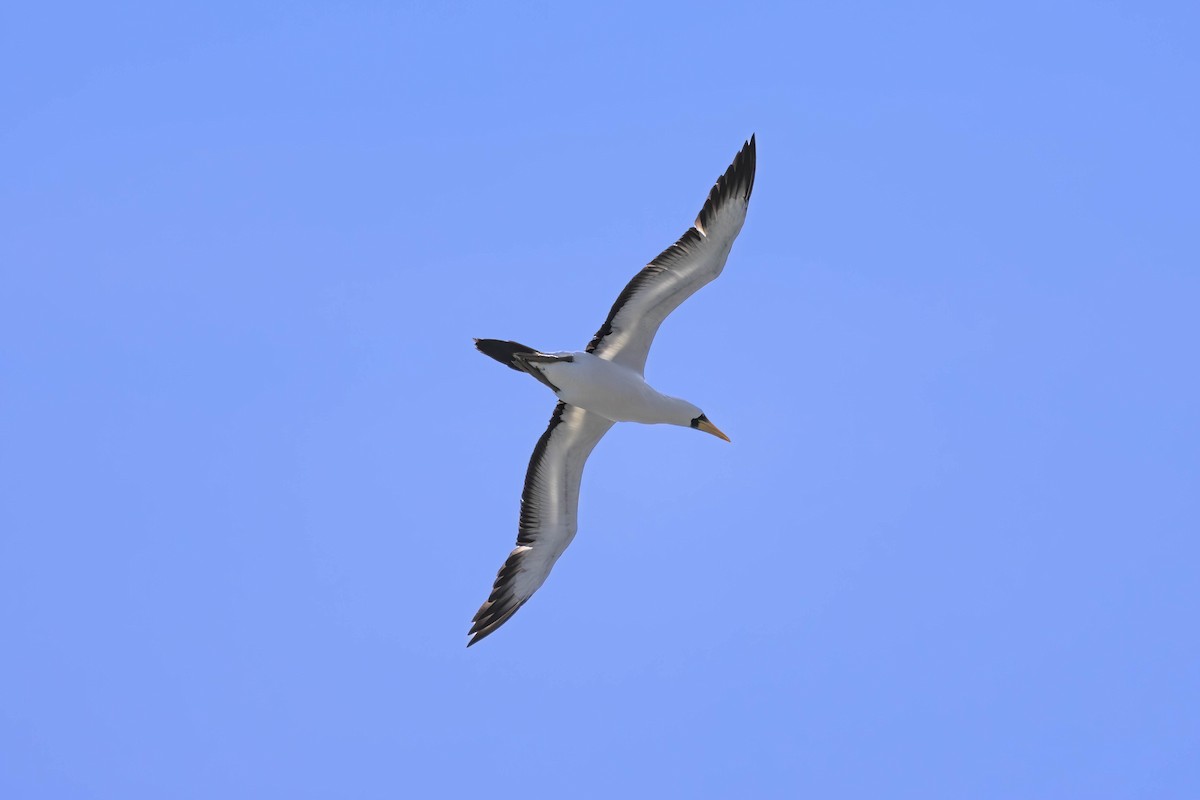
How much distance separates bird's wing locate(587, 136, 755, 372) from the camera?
58.7ft

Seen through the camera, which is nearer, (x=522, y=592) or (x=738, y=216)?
(x=738, y=216)

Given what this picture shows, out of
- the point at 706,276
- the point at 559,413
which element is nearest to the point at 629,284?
the point at 706,276

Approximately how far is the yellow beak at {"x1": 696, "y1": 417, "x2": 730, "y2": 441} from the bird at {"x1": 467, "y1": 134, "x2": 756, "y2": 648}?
1cm

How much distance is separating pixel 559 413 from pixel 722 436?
88.3 inches

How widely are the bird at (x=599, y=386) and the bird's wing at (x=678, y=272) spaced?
0.5 inches

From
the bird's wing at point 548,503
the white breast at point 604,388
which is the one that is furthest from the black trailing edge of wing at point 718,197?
the bird's wing at point 548,503

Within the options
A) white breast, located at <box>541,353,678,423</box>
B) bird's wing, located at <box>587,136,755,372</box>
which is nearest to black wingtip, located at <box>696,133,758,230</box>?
bird's wing, located at <box>587,136,755,372</box>

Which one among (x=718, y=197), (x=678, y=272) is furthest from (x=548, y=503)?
(x=718, y=197)

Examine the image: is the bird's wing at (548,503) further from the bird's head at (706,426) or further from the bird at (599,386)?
the bird's head at (706,426)

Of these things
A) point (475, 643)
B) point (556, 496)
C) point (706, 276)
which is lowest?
point (475, 643)

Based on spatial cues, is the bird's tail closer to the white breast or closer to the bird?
the bird

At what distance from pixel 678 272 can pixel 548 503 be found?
377cm

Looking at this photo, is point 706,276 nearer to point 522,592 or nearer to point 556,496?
point 556,496

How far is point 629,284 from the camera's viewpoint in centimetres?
1839
